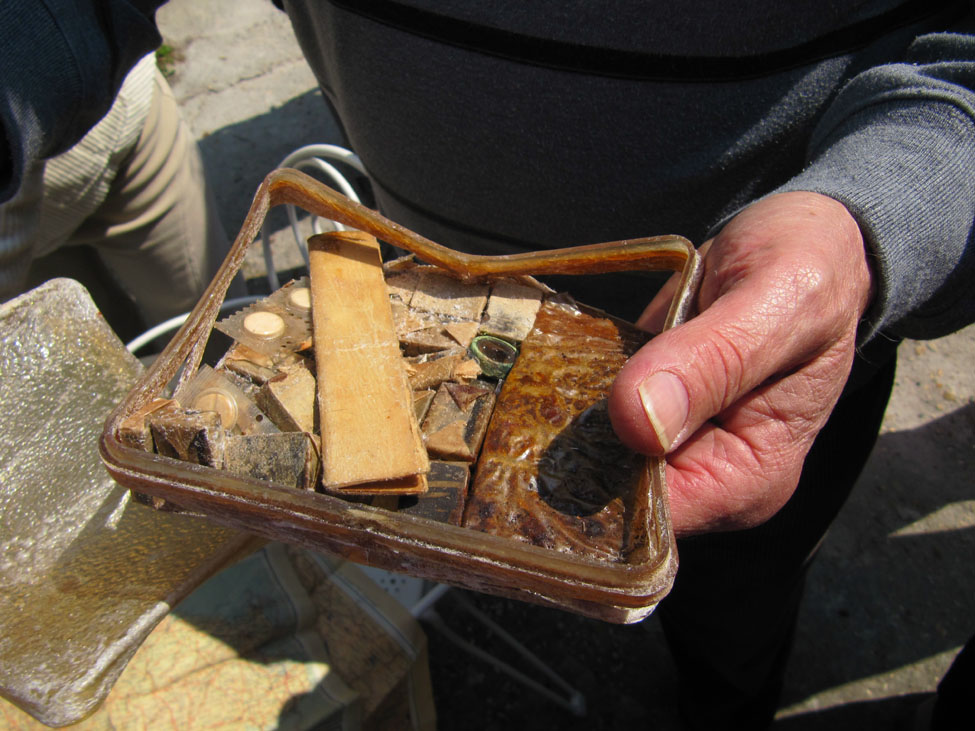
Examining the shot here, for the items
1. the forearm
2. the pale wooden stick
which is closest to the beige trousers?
the forearm

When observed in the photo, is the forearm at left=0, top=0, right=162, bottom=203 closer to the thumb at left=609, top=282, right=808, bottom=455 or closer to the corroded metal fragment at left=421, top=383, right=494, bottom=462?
the corroded metal fragment at left=421, top=383, right=494, bottom=462

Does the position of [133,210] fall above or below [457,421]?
above

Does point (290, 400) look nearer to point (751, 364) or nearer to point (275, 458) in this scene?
point (275, 458)

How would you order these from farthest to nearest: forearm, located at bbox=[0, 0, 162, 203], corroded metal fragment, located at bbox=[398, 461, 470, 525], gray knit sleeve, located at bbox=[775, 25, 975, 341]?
forearm, located at bbox=[0, 0, 162, 203]
gray knit sleeve, located at bbox=[775, 25, 975, 341]
corroded metal fragment, located at bbox=[398, 461, 470, 525]

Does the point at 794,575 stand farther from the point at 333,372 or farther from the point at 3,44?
the point at 3,44

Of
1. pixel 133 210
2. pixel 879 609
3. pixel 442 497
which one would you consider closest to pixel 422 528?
pixel 442 497

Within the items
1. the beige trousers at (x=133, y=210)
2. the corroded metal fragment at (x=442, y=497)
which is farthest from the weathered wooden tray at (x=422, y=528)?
the beige trousers at (x=133, y=210)
